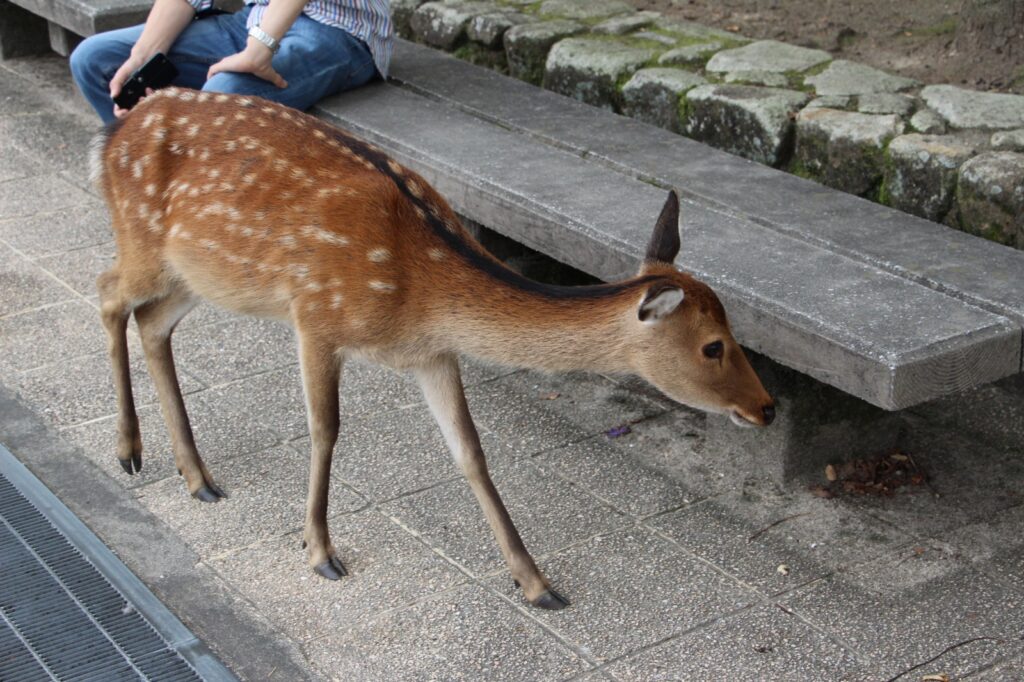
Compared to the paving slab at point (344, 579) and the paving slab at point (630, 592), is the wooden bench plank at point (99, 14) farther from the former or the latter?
the paving slab at point (630, 592)

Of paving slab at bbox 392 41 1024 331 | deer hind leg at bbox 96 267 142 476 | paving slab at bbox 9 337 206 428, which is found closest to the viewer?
paving slab at bbox 392 41 1024 331

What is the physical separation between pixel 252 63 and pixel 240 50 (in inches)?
20.4

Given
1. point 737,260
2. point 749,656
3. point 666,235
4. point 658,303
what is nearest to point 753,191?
point 737,260

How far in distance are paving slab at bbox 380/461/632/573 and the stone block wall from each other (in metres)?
1.49

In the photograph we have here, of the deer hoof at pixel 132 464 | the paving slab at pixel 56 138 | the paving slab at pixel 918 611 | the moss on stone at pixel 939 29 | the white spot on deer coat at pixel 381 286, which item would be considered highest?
the moss on stone at pixel 939 29

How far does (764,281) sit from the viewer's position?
149 inches

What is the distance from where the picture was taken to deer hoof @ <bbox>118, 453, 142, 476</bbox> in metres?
4.25

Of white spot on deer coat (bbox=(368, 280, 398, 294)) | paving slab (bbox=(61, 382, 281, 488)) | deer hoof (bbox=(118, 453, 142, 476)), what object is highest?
white spot on deer coat (bbox=(368, 280, 398, 294))

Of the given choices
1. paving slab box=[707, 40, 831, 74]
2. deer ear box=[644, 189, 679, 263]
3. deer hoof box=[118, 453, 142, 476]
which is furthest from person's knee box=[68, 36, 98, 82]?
deer ear box=[644, 189, 679, 263]

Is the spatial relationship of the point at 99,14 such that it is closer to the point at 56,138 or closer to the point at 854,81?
the point at 56,138

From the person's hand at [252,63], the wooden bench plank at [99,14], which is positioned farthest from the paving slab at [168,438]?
the wooden bench plank at [99,14]

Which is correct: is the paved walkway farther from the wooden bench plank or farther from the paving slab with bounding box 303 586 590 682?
the wooden bench plank

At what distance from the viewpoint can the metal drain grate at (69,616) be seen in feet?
11.0

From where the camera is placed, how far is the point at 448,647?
3447mm
